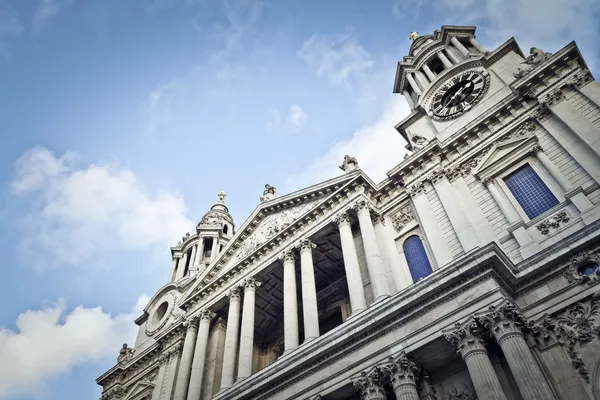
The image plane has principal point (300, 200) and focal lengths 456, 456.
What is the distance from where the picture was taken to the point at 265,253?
25031 millimetres

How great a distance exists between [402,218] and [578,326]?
31.4ft

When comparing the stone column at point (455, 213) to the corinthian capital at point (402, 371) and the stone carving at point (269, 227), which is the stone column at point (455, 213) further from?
the stone carving at point (269, 227)

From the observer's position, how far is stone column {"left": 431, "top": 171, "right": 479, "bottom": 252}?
1769 cm

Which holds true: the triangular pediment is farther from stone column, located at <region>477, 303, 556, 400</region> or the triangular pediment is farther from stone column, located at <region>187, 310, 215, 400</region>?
stone column, located at <region>477, 303, 556, 400</region>

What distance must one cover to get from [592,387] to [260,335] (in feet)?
60.6

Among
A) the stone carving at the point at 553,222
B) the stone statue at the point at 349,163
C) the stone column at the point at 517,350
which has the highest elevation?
the stone statue at the point at 349,163

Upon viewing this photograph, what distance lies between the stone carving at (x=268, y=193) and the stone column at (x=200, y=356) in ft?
25.0

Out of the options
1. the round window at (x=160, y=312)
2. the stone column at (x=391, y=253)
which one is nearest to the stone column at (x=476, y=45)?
the stone column at (x=391, y=253)

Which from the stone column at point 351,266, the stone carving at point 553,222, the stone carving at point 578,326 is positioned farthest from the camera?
the stone column at point 351,266

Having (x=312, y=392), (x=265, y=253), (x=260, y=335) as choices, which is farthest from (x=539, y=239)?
(x=260, y=335)

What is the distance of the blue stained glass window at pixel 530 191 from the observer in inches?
687

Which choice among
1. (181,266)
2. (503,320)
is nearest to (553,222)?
(503,320)

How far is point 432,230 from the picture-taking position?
19.4 m

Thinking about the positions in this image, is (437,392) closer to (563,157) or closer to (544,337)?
(544,337)
